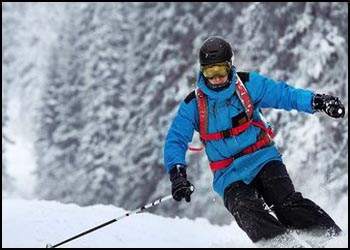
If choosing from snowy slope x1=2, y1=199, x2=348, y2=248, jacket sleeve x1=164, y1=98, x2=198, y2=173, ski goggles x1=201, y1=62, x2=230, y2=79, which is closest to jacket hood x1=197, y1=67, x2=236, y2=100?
ski goggles x1=201, y1=62, x2=230, y2=79

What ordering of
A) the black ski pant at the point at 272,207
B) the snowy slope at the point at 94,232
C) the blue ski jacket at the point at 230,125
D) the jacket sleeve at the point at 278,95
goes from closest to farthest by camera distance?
the black ski pant at the point at 272,207, the jacket sleeve at the point at 278,95, the blue ski jacket at the point at 230,125, the snowy slope at the point at 94,232

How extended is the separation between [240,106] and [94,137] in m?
23.6

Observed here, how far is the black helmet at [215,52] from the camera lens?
5918 millimetres

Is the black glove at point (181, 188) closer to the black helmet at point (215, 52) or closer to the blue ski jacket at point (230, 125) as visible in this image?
the blue ski jacket at point (230, 125)

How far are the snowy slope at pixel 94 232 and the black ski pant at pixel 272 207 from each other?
995mm

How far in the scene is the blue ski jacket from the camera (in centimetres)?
605

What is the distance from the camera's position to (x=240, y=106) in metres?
6.13

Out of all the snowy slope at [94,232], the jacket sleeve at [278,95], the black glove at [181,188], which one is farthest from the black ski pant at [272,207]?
the snowy slope at [94,232]

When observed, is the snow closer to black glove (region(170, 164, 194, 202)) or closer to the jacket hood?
black glove (region(170, 164, 194, 202))

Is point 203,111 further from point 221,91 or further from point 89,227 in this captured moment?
point 89,227

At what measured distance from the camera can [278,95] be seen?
6.06 metres

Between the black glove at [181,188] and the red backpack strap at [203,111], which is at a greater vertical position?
the red backpack strap at [203,111]

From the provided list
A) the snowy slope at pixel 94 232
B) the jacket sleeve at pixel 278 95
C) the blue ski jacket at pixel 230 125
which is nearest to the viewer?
the jacket sleeve at pixel 278 95

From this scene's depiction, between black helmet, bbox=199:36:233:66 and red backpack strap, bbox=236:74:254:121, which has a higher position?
black helmet, bbox=199:36:233:66
